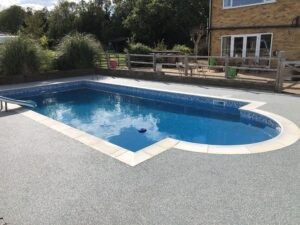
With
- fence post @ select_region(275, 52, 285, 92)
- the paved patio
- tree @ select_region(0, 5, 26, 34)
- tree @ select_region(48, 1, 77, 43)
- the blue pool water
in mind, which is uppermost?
tree @ select_region(0, 5, 26, 34)

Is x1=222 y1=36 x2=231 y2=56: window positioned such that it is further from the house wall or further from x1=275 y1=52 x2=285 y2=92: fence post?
x1=275 y1=52 x2=285 y2=92: fence post

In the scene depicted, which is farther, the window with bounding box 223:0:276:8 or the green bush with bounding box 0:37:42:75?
the window with bounding box 223:0:276:8

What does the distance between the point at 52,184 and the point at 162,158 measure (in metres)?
1.71

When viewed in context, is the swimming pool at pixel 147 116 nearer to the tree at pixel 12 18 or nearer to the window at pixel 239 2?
the window at pixel 239 2

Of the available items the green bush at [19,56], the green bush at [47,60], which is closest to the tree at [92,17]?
the green bush at [47,60]

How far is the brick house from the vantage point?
12703 mm

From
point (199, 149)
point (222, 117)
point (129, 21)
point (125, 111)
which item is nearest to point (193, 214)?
point (199, 149)

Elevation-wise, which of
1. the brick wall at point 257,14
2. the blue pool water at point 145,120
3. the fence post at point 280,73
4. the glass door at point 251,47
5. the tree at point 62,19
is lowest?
the blue pool water at point 145,120

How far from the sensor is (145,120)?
8.56 m

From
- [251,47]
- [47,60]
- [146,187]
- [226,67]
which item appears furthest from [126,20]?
[146,187]

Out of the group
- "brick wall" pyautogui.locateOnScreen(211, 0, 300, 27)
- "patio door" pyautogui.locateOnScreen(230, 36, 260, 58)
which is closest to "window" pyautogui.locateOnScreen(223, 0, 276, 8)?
"brick wall" pyautogui.locateOnScreen(211, 0, 300, 27)

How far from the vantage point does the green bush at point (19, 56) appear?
12304 mm

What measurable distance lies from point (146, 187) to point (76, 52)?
40.9ft

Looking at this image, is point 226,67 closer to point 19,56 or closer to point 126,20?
point 19,56
